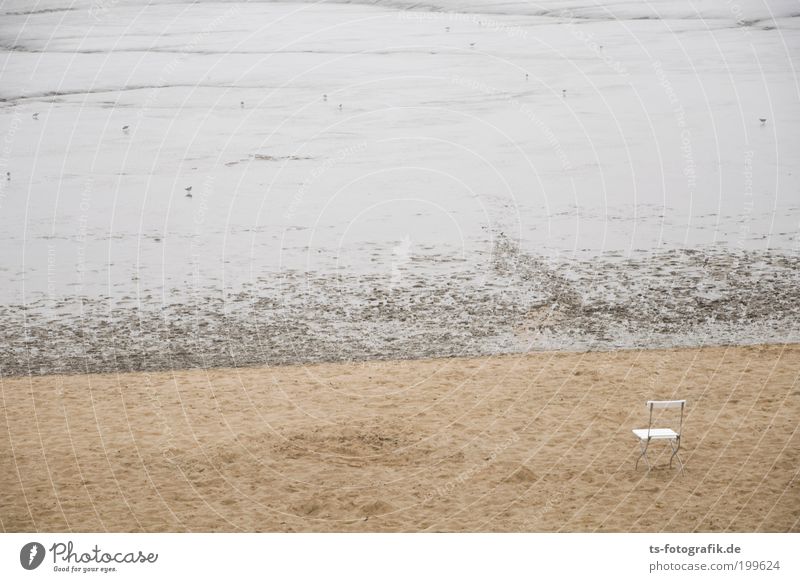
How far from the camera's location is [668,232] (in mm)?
22125

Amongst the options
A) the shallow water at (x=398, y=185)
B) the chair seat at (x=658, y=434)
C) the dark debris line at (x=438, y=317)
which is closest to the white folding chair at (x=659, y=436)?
the chair seat at (x=658, y=434)

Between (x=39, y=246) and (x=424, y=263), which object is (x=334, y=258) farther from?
(x=39, y=246)

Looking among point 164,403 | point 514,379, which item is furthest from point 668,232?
point 164,403

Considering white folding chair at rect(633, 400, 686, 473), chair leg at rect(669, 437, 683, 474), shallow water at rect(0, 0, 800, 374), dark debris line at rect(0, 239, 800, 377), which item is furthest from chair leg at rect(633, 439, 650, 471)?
shallow water at rect(0, 0, 800, 374)

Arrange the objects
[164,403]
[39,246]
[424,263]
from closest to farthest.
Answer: [164,403], [424,263], [39,246]

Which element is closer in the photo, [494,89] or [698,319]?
[698,319]

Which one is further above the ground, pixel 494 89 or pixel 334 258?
pixel 494 89

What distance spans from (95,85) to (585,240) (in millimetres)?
22343
